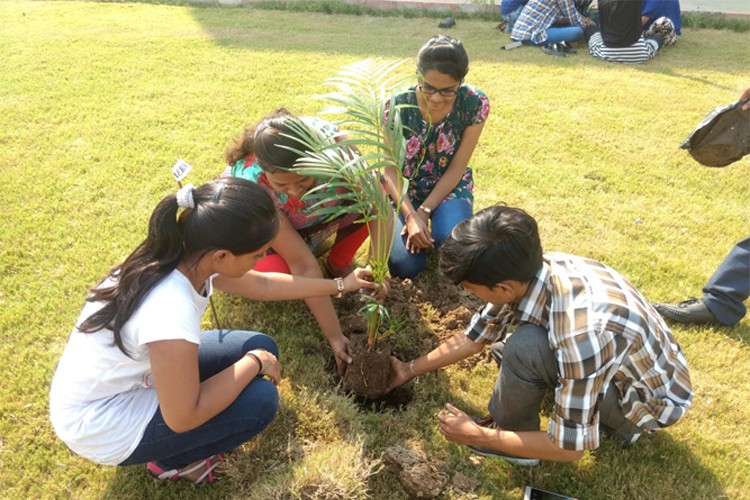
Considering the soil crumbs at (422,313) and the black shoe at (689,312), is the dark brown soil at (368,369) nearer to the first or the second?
the soil crumbs at (422,313)

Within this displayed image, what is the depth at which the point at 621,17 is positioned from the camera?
6.57 meters

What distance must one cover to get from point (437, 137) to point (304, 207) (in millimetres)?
961

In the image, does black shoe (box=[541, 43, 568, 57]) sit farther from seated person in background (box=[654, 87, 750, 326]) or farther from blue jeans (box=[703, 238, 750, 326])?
blue jeans (box=[703, 238, 750, 326])

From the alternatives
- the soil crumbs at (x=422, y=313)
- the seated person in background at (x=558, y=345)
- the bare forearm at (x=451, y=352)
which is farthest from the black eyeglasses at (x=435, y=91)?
the bare forearm at (x=451, y=352)

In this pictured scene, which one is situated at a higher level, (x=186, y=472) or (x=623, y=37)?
(x=623, y=37)

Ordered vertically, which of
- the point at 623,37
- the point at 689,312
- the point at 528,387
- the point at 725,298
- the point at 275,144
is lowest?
the point at 689,312

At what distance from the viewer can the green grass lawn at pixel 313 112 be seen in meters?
2.16

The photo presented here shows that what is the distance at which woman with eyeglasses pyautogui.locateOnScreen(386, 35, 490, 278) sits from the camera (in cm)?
289

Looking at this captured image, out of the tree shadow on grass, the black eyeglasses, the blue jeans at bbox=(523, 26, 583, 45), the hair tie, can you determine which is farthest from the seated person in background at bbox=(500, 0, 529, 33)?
the hair tie

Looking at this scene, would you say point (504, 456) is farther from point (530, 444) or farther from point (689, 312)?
point (689, 312)

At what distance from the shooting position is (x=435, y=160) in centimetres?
332

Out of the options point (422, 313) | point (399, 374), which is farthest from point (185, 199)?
point (422, 313)

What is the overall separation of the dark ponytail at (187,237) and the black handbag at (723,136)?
253cm

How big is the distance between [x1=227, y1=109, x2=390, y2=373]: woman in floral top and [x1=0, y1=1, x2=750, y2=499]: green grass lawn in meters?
0.25
